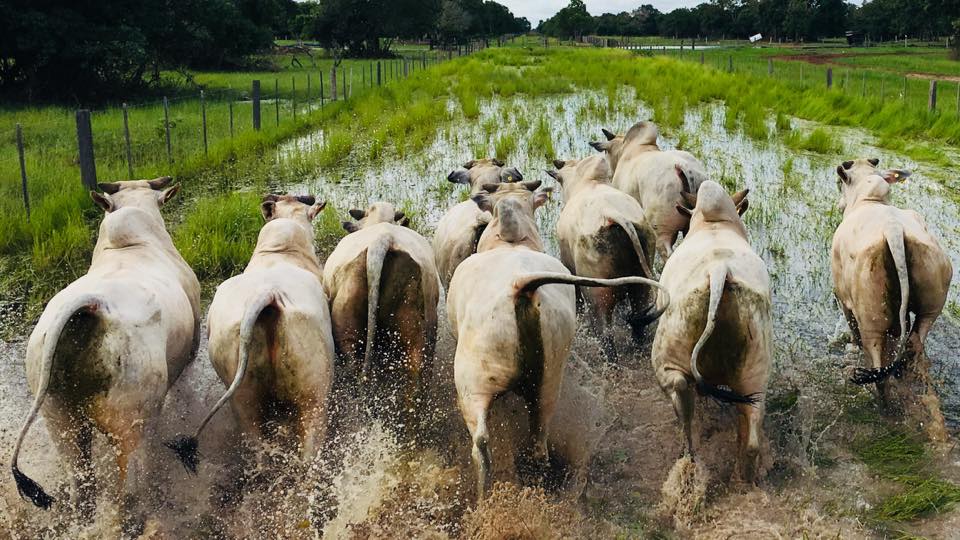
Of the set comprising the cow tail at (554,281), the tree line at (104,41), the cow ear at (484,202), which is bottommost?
the cow tail at (554,281)

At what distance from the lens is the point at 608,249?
6418 millimetres

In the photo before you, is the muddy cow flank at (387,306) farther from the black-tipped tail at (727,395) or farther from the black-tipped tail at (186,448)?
the black-tipped tail at (727,395)

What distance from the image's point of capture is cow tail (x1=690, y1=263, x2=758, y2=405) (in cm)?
449

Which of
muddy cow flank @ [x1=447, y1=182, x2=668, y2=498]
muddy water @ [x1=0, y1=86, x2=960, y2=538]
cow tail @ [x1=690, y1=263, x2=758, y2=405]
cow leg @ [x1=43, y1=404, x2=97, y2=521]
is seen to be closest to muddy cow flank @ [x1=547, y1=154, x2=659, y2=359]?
muddy water @ [x1=0, y1=86, x2=960, y2=538]

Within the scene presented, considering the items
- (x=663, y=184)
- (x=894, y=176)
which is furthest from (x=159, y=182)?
(x=894, y=176)

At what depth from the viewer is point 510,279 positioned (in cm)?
461

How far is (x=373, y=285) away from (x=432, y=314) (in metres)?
0.75

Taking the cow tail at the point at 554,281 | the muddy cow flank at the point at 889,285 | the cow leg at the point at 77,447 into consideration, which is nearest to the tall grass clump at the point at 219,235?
the cow leg at the point at 77,447

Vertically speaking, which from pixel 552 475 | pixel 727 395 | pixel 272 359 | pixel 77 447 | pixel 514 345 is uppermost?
pixel 514 345

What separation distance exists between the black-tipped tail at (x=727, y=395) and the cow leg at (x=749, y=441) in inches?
1.5

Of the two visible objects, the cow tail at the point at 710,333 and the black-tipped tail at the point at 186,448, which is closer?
the black-tipped tail at the point at 186,448

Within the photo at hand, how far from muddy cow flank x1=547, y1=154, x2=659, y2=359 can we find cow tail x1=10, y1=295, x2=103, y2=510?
352cm

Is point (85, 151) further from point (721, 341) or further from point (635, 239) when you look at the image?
point (721, 341)

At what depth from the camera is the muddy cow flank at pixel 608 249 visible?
6414 millimetres
